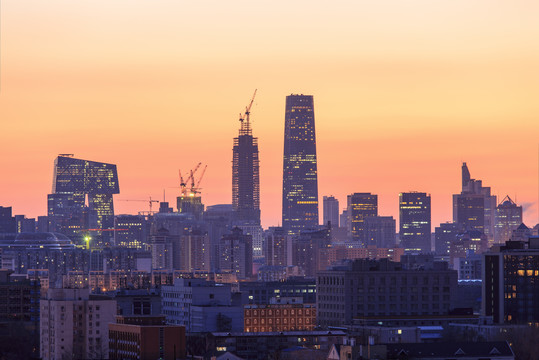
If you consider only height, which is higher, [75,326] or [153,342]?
[75,326]

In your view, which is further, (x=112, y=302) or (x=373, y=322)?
(x=373, y=322)

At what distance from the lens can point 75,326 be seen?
164250 mm

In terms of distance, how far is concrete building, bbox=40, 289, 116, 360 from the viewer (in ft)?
530

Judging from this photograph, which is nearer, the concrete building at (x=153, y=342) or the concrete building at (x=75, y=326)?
the concrete building at (x=153, y=342)

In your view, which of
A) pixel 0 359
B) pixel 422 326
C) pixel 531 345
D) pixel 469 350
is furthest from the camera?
pixel 422 326

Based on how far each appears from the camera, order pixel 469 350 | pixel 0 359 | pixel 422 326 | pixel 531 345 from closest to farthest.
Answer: pixel 469 350, pixel 0 359, pixel 531 345, pixel 422 326

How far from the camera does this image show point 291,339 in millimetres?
172875

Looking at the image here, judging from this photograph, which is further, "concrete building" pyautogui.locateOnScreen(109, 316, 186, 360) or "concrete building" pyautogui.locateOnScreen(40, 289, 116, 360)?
"concrete building" pyautogui.locateOnScreen(40, 289, 116, 360)

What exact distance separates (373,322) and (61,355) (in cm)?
4638

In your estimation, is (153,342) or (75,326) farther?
(75,326)

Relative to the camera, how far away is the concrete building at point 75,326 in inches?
6358

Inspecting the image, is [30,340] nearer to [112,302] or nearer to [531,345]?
[112,302]

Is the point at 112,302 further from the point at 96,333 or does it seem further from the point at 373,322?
the point at 373,322

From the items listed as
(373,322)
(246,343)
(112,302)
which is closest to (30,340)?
(112,302)
